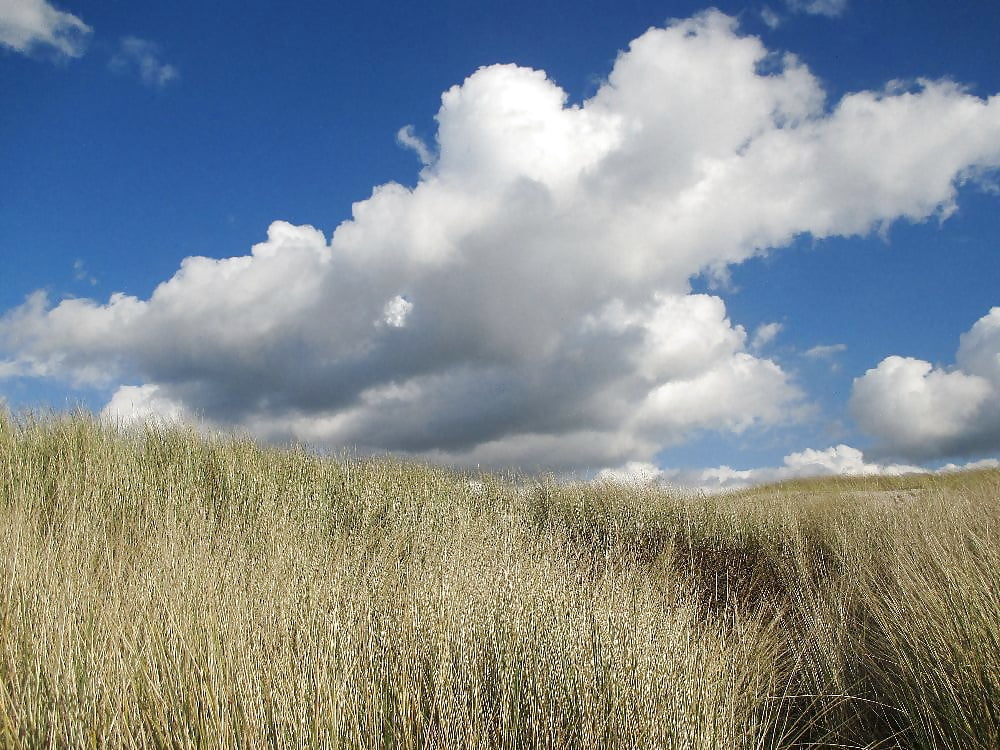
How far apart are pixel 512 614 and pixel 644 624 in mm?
820

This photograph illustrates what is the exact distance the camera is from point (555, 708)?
10.8 ft

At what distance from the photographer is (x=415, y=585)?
4.47m

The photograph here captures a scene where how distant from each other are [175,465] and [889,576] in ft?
24.9

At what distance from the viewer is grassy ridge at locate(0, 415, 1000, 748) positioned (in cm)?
277

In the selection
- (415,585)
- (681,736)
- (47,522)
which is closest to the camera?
(681,736)

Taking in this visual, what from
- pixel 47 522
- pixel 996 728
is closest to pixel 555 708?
pixel 996 728

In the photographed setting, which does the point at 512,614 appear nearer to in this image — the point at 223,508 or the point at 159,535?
the point at 159,535

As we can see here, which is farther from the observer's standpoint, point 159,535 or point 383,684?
point 159,535

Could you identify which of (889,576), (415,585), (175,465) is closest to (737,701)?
(415,585)

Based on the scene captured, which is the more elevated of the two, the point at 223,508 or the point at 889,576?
the point at 223,508

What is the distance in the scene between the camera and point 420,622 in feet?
12.5

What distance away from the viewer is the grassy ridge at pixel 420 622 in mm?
2768

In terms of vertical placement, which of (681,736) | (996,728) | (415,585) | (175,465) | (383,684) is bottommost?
(996,728)

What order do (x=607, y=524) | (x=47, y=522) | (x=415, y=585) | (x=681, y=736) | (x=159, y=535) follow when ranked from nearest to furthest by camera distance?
(x=681, y=736), (x=415, y=585), (x=159, y=535), (x=47, y=522), (x=607, y=524)
